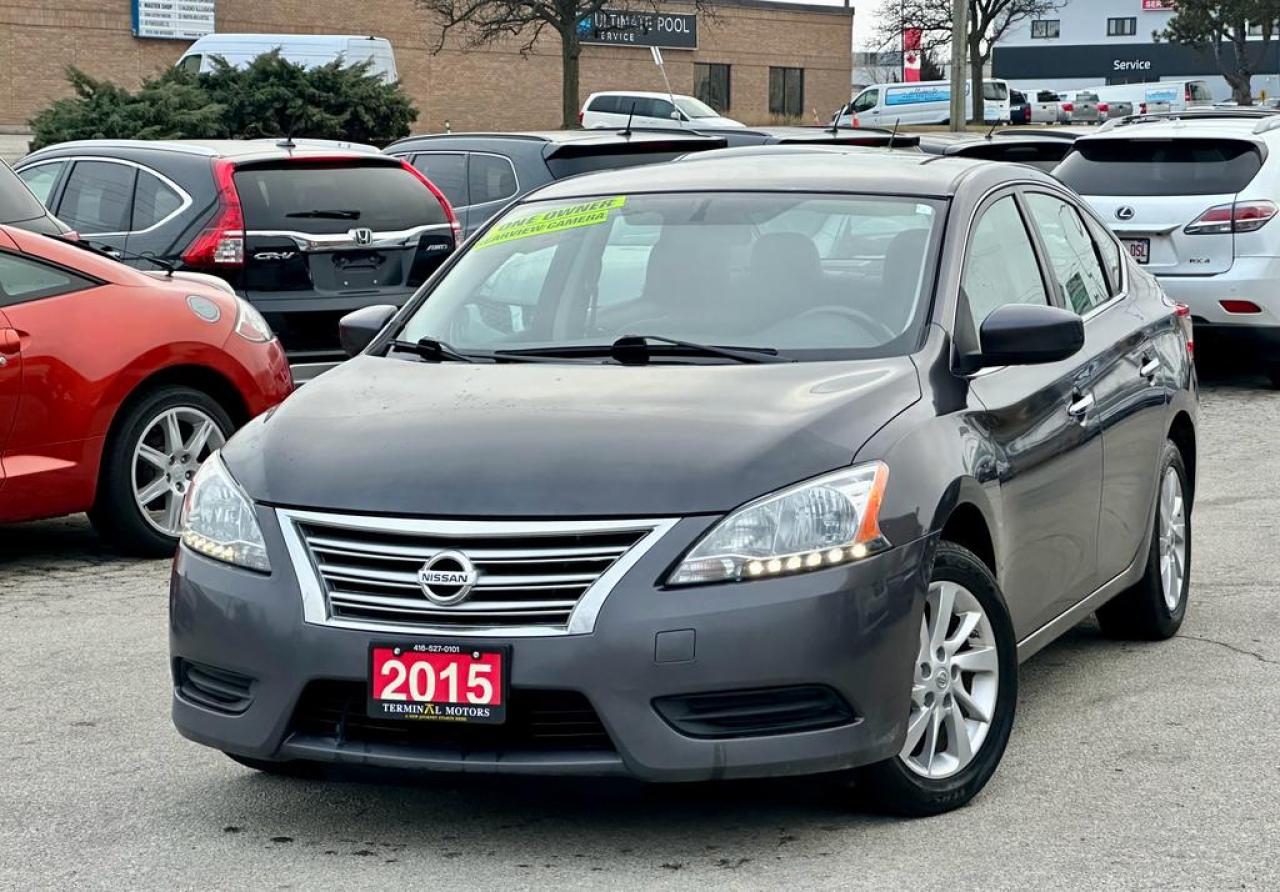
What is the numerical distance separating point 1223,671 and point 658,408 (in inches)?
96.6

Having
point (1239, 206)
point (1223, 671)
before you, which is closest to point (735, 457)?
point (1223, 671)

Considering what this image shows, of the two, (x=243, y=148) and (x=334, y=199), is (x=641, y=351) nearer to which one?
(x=334, y=199)

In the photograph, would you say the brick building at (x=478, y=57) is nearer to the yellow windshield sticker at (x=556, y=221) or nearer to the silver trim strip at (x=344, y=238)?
the silver trim strip at (x=344, y=238)

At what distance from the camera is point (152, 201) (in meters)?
11.0

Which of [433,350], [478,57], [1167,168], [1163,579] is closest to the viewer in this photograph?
A: [433,350]

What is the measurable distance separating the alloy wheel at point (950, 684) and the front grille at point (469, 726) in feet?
2.59

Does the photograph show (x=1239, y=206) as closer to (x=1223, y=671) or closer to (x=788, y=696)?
(x=1223, y=671)

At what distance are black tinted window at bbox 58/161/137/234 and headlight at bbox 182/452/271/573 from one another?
6563 millimetres

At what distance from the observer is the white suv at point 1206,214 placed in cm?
1288

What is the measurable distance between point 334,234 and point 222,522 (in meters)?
6.63

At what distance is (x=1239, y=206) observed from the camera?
12.9 meters

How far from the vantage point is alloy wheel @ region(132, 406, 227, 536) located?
826 cm

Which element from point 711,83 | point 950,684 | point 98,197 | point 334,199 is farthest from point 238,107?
point 711,83

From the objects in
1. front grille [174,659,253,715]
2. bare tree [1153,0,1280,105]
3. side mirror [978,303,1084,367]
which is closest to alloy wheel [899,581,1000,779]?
side mirror [978,303,1084,367]
